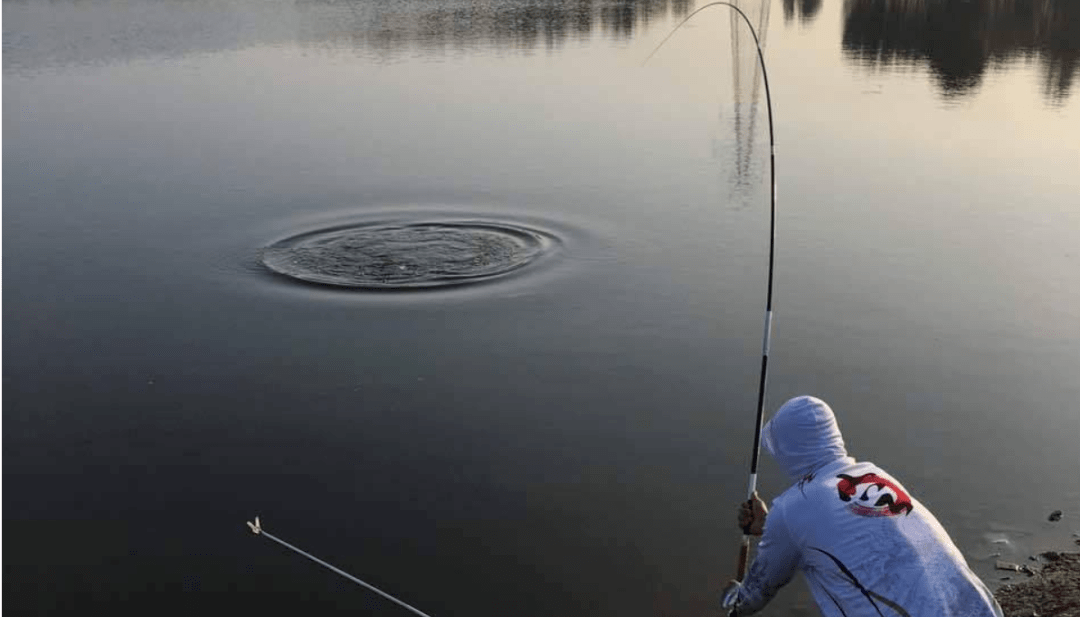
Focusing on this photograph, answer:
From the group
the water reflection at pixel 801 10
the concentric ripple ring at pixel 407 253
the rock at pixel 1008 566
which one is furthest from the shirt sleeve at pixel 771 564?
the water reflection at pixel 801 10

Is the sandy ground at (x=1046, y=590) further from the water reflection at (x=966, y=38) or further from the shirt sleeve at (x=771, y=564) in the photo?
the water reflection at (x=966, y=38)

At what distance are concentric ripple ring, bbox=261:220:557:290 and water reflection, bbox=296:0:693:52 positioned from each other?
→ 14706 millimetres

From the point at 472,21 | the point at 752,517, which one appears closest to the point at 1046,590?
the point at 752,517

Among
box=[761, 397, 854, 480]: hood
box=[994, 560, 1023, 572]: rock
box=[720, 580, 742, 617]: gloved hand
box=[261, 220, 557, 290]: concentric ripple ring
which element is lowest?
box=[994, 560, 1023, 572]: rock

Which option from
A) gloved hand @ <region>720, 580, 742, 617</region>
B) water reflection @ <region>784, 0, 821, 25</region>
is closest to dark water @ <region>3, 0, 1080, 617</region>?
gloved hand @ <region>720, 580, 742, 617</region>

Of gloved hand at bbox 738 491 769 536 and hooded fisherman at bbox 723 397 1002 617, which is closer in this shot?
hooded fisherman at bbox 723 397 1002 617

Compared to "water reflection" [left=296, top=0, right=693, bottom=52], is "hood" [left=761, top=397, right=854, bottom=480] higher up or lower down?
lower down

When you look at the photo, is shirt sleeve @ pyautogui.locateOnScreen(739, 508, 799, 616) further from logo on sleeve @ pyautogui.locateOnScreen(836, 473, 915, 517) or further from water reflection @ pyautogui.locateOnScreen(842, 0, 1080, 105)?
water reflection @ pyautogui.locateOnScreen(842, 0, 1080, 105)

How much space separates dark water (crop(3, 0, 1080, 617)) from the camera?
21.0ft

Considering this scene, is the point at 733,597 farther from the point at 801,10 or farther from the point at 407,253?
the point at 801,10

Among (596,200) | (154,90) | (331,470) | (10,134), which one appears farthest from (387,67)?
(331,470)

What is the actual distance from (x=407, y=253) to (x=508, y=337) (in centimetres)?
248

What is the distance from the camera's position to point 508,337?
941 centimetres

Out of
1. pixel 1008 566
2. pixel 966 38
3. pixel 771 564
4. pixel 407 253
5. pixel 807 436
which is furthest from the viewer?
pixel 966 38
